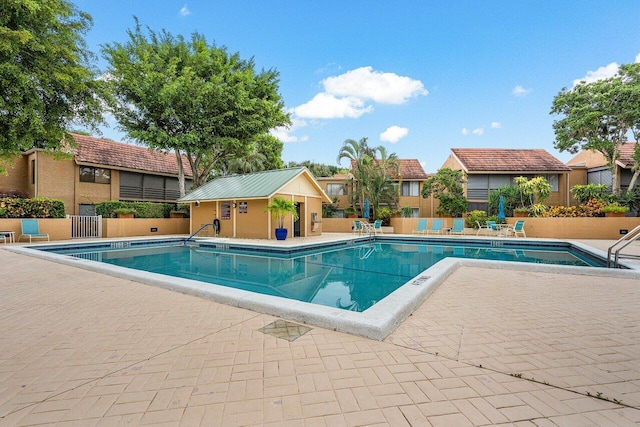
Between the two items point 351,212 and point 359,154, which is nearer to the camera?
point 359,154

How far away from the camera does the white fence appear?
53.6ft

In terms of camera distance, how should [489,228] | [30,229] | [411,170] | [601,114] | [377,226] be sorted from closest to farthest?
[30,229]
[489,228]
[601,114]
[377,226]
[411,170]

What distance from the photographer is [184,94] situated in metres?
17.9

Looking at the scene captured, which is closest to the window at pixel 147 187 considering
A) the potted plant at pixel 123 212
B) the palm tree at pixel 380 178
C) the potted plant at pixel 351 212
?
the potted plant at pixel 123 212

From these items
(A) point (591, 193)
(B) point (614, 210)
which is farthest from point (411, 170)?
(B) point (614, 210)

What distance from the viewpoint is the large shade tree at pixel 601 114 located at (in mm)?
18422

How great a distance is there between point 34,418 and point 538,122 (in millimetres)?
28449

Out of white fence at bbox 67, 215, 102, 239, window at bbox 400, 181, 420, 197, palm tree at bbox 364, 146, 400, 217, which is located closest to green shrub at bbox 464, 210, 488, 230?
palm tree at bbox 364, 146, 400, 217

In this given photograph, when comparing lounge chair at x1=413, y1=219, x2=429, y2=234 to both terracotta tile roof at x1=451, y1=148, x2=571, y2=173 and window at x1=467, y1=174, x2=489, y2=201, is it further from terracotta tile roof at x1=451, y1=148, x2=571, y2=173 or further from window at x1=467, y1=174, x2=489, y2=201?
window at x1=467, y1=174, x2=489, y2=201

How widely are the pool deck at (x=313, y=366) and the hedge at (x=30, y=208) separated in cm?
1364

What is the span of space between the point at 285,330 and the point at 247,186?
14.8m

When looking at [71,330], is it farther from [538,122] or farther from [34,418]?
[538,122]

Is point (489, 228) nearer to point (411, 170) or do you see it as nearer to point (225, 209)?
point (411, 170)

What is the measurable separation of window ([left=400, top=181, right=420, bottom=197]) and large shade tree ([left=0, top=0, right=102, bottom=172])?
21381 mm
